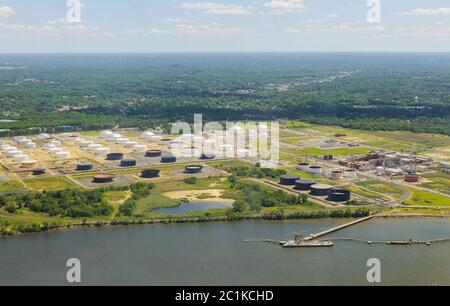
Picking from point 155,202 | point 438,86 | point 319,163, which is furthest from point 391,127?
point 438,86

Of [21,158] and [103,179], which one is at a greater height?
[21,158]

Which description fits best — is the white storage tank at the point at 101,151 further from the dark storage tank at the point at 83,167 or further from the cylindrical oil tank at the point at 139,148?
the dark storage tank at the point at 83,167

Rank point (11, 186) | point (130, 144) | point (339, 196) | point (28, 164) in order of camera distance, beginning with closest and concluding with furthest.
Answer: point (339, 196), point (11, 186), point (28, 164), point (130, 144)

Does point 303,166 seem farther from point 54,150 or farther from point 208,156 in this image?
point 54,150

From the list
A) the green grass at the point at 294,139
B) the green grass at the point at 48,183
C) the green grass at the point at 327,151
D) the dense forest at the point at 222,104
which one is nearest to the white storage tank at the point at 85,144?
the dense forest at the point at 222,104

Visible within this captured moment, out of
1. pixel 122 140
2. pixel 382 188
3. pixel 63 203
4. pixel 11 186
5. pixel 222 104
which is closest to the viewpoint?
pixel 63 203

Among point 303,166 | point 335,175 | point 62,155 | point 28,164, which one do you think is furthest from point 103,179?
point 335,175
